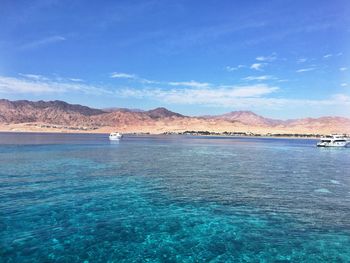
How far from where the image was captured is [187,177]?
44000mm

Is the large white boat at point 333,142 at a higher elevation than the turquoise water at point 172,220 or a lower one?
higher

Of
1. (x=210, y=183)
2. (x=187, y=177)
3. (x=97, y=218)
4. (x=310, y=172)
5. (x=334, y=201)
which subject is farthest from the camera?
(x=310, y=172)

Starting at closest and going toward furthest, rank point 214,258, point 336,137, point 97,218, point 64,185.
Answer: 1. point 214,258
2. point 97,218
3. point 64,185
4. point 336,137

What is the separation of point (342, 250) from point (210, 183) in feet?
70.0

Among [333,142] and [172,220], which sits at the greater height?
[333,142]

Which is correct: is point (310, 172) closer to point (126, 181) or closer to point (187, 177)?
point (187, 177)

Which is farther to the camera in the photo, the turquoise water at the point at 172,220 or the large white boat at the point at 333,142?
the large white boat at the point at 333,142

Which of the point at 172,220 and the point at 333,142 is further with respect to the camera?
the point at 333,142

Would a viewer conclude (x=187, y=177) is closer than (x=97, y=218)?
No

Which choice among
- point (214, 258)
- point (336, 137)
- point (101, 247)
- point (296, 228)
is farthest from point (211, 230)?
point (336, 137)

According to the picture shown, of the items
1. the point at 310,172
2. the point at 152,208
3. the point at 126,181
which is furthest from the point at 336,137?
the point at 152,208

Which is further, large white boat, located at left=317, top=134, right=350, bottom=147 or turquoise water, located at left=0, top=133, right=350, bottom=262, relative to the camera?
large white boat, located at left=317, top=134, right=350, bottom=147

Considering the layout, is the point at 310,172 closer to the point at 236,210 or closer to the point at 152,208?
the point at 236,210

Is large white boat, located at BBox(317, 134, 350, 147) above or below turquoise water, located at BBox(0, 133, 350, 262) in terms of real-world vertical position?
above
